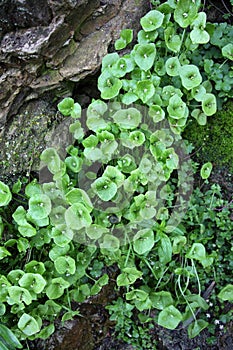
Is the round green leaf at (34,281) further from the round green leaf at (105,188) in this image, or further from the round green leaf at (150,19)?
the round green leaf at (150,19)

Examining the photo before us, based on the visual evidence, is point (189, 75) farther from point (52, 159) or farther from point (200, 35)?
point (52, 159)

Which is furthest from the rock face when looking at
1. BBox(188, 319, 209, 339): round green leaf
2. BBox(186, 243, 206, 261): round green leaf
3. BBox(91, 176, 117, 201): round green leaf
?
BBox(188, 319, 209, 339): round green leaf

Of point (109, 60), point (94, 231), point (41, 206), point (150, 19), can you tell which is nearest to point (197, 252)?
point (94, 231)

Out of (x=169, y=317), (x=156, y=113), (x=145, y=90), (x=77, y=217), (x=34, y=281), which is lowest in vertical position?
(x=169, y=317)

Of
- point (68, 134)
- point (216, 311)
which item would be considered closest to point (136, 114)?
point (68, 134)

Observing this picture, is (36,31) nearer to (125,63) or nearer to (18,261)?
(125,63)

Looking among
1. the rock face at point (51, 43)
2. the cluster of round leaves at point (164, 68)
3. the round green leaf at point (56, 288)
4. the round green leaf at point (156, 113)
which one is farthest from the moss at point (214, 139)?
the round green leaf at point (56, 288)
